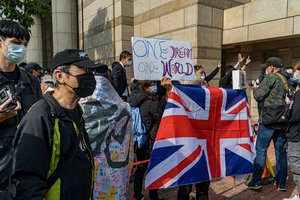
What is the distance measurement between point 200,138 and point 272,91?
1.64 m

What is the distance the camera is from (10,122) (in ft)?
7.15

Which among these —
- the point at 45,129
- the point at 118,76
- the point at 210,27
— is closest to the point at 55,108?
the point at 45,129

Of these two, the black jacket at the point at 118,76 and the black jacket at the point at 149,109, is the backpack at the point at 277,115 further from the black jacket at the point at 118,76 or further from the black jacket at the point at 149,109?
the black jacket at the point at 118,76

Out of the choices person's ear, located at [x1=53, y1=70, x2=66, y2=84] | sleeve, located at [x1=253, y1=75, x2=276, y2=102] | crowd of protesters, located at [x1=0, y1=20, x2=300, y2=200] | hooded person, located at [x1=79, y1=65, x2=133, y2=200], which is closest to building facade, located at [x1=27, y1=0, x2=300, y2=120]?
sleeve, located at [x1=253, y1=75, x2=276, y2=102]

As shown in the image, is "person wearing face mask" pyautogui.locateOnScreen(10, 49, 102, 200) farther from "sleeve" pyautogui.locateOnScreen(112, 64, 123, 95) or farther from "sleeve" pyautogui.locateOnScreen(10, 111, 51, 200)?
"sleeve" pyautogui.locateOnScreen(112, 64, 123, 95)

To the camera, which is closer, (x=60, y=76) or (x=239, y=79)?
(x=60, y=76)

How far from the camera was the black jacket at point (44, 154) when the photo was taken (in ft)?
5.13

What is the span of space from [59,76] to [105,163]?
1.16m

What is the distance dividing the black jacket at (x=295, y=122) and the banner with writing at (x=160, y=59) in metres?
1.40

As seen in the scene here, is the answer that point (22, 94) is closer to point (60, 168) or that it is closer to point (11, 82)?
point (11, 82)

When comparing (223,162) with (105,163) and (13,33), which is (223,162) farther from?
(13,33)

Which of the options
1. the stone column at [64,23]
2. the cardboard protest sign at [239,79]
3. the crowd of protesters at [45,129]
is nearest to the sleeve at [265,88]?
the cardboard protest sign at [239,79]

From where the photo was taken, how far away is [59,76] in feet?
6.24

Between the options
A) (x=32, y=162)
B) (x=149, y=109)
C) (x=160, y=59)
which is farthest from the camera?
(x=149, y=109)
